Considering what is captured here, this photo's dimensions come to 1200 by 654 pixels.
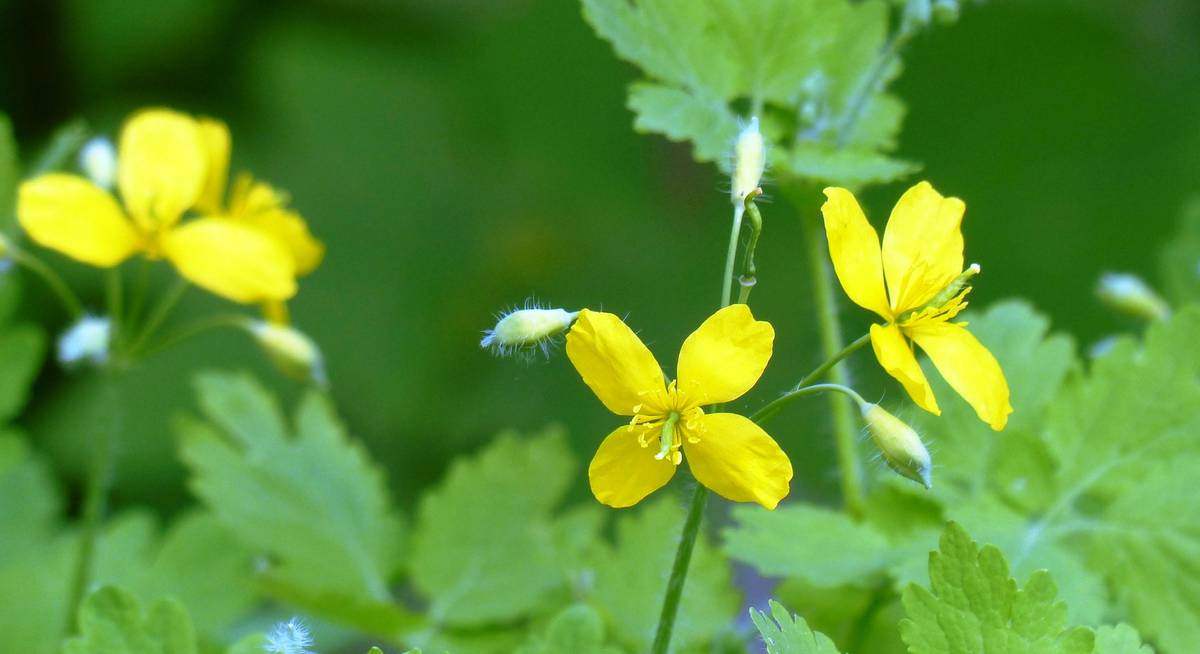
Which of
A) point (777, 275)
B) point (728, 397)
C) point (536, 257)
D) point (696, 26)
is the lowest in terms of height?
point (728, 397)

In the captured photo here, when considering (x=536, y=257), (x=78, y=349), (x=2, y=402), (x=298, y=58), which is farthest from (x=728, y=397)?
(x=298, y=58)

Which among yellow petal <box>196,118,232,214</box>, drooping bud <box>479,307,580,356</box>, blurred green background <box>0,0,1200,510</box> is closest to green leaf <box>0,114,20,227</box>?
yellow petal <box>196,118,232,214</box>

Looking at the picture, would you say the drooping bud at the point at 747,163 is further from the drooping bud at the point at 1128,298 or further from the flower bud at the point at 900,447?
the drooping bud at the point at 1128,298

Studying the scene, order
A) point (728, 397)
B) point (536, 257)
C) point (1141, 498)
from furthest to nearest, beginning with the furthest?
point (536, 257) < point (1141, 498) < point (728, 397)

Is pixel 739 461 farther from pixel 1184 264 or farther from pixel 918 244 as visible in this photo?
pixel 1184 264

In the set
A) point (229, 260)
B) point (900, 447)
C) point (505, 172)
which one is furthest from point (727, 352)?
point (505, 172)

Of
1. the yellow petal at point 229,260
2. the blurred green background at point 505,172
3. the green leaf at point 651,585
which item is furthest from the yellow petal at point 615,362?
the blurred green background at point 505,172

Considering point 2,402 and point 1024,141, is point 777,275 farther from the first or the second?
point 2,402
